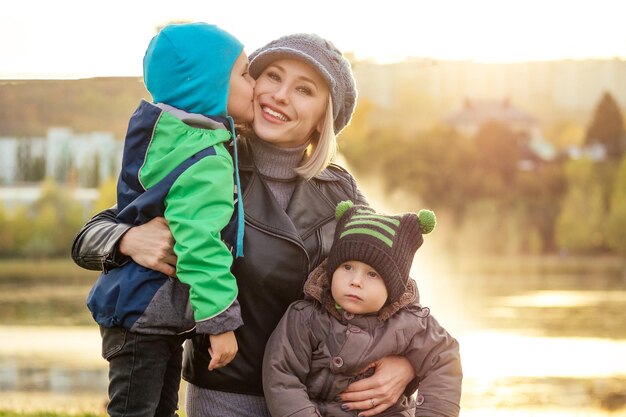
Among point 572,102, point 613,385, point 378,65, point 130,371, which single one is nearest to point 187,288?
point 130,371

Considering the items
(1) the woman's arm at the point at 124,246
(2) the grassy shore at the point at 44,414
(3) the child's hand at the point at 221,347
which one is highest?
(1) the woman's arm at the point at 124,246

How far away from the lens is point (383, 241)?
2.82m

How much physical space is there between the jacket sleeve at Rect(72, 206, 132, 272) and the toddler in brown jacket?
1.69 ft

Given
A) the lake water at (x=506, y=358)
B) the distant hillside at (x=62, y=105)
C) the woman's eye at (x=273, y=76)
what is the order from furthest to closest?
1. the distant hillside at (x=62, y=105)
2. the lake water at (x=506, y=358)
3. the woman's eye at (x=273, y=76)

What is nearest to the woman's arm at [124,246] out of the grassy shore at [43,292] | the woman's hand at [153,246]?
the woman's hand at [153,246]

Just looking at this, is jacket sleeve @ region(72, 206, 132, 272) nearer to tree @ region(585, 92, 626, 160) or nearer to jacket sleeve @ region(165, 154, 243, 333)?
jacket sleeve @ region(165, 154, 243, 333)

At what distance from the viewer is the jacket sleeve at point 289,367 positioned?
9.07 ft

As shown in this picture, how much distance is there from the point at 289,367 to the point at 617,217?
25105mm

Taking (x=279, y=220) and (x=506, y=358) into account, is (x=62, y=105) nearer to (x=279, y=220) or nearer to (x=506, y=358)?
(x=506, y=358)

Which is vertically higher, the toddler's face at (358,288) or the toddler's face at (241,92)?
the toddler's face at (241,92)

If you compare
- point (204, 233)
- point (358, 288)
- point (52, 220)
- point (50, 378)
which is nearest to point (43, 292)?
point (52, 220)

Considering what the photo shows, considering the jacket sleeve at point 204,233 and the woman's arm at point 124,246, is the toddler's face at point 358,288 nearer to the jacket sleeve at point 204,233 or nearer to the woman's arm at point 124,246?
the jacket sleeve at point 204,233

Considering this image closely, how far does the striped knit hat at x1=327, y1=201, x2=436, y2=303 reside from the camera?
110 inches

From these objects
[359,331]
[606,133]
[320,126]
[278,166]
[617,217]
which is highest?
[606,133]
